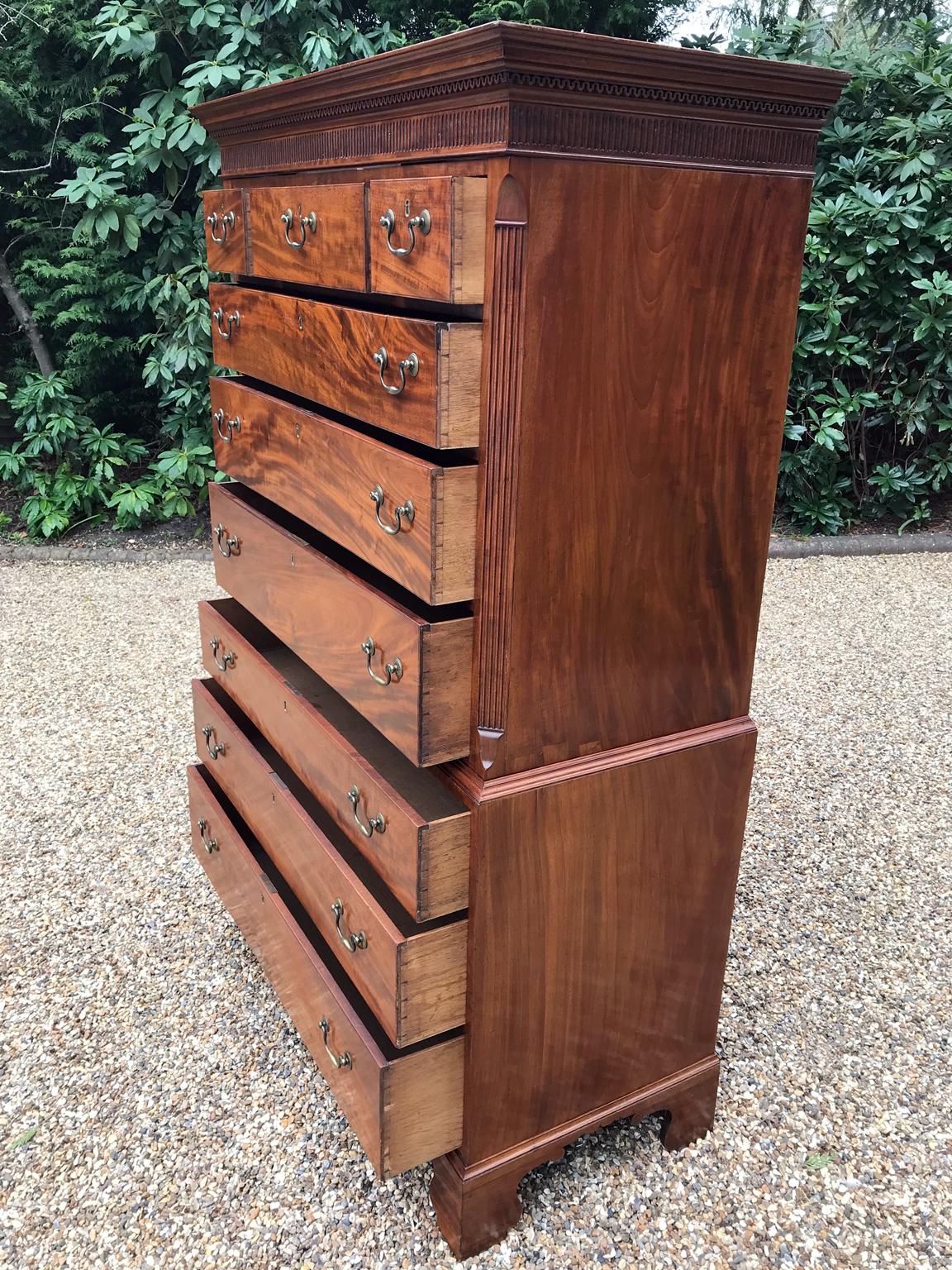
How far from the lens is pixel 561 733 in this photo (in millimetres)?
1400

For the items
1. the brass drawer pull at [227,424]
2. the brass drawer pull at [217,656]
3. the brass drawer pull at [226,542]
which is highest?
the brass drawer pull at [227,424]

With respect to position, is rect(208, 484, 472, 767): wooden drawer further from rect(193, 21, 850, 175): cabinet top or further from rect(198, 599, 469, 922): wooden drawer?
rect(193, 21, 850, 175): cabinet top

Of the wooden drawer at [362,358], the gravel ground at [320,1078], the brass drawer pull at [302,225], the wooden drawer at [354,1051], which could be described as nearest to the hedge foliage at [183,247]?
the gravel ground at [320,1078]

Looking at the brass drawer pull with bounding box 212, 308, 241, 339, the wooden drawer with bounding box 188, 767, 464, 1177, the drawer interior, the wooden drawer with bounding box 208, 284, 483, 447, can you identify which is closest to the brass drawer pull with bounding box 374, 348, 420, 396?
the wooden drawer with bounding box 208, 284, 483, 447

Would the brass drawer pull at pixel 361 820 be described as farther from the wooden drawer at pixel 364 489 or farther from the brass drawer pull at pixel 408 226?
the brass drawer pull at pixel 408 226

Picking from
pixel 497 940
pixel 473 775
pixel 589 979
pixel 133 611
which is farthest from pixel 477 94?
pixel 133 611

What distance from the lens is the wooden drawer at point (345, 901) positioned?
142cm

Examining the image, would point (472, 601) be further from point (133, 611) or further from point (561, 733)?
point (133, 611)

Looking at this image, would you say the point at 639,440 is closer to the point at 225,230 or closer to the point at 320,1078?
the point at 225,230

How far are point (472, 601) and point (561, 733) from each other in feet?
0.77

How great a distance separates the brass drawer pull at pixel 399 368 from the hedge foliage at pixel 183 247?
403cm

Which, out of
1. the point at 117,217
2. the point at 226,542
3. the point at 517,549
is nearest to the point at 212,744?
the point at 226,542

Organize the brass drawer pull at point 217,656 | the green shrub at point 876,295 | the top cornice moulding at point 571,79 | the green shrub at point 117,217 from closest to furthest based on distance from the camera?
the top cornice moulding at point 571,79, the brass drawer pull at point 217,656, the green shrub at point 117,217, the green shrub at point 876,295

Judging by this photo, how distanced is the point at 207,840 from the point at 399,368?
1447 mm
